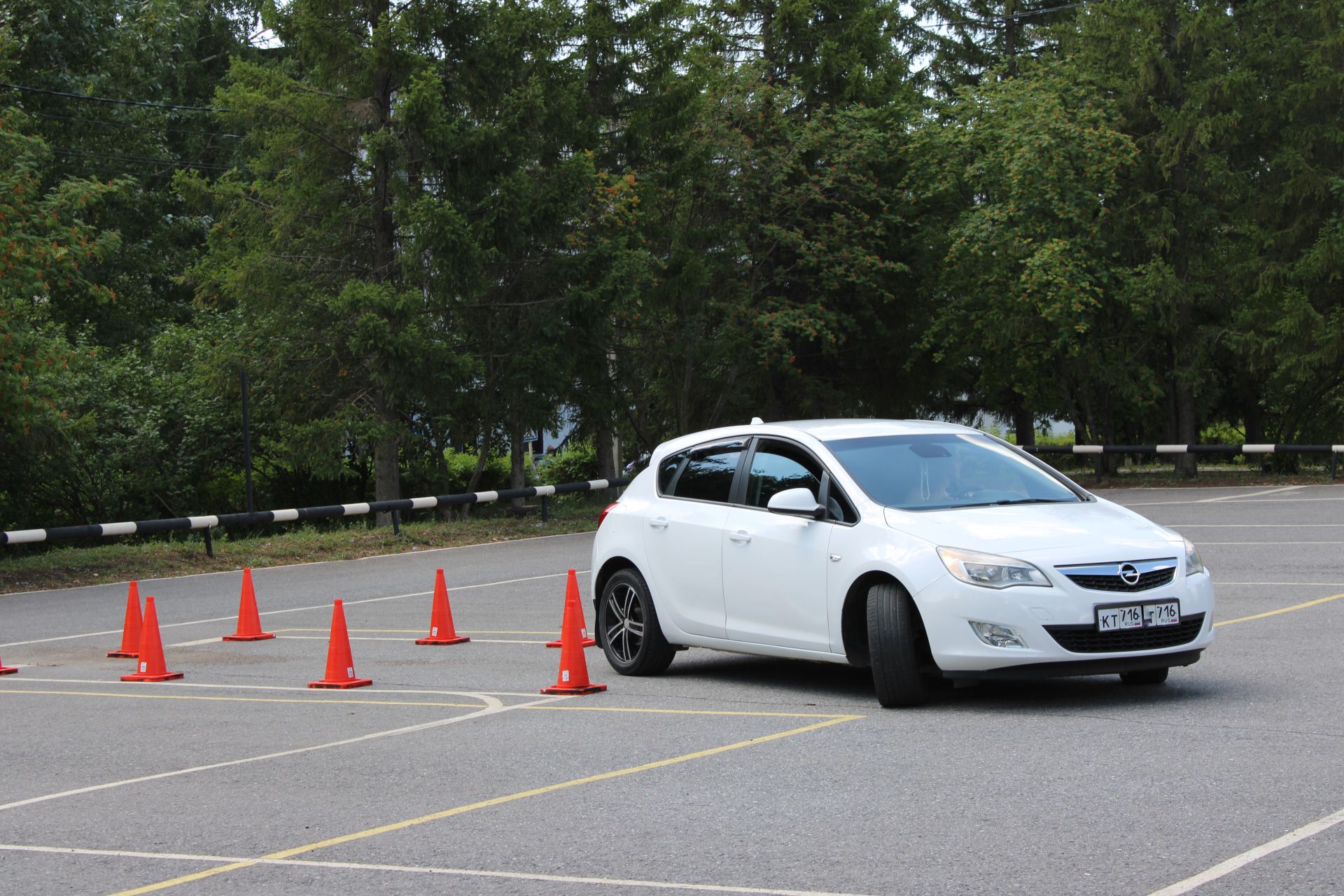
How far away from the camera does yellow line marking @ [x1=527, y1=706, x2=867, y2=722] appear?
9211mm

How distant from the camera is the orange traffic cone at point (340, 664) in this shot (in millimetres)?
11383

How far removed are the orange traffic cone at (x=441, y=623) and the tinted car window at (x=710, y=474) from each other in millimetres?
3260

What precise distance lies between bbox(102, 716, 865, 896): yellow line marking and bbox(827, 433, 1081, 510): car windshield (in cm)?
157

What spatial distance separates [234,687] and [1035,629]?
20.1 ft

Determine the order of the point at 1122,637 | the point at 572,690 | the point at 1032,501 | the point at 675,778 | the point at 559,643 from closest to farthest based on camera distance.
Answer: the point at 675,778 < the point at 1122,637 < the point at 1032,501 < the point at 572,690 < the point at 559,643

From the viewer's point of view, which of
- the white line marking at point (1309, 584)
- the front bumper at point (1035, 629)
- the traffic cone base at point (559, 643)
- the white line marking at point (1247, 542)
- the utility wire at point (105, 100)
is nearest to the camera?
the front bumper at point (1035, 629)

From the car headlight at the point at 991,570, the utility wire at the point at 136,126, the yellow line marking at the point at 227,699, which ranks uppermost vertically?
the utility wire at the point at 136,126

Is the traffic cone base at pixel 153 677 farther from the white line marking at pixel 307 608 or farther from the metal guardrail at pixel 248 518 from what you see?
the metal guardrail at pixel 248 518

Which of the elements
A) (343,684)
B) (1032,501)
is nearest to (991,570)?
(1032,501)

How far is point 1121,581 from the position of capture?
8852mm

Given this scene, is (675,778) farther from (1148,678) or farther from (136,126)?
(136,126)

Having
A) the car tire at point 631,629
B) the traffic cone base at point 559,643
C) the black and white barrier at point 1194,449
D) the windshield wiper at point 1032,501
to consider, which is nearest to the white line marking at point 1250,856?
the windshield wiper at point 1032,501

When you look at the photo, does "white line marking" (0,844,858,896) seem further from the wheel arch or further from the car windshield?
the car windshield

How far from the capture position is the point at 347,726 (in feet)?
31.8
